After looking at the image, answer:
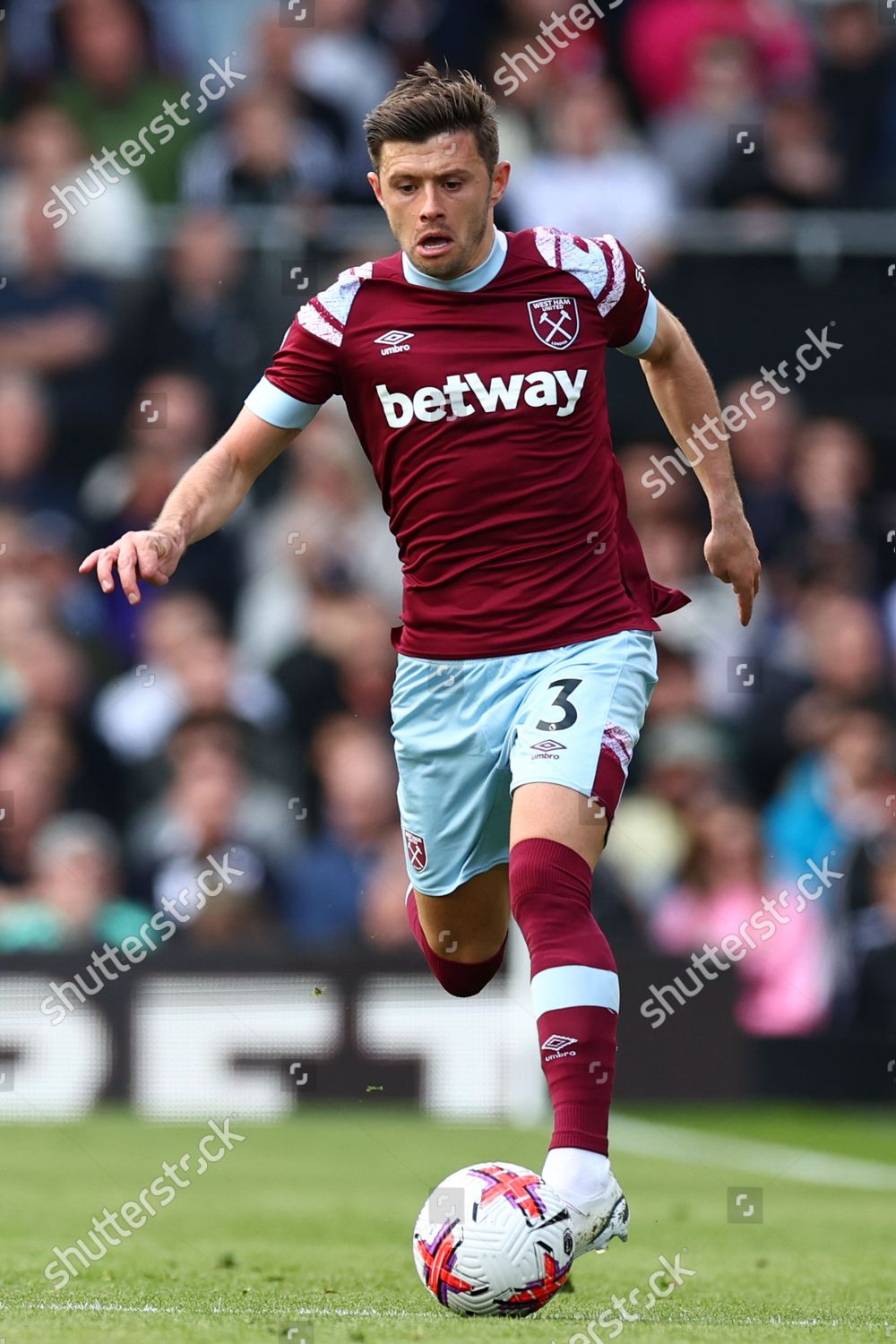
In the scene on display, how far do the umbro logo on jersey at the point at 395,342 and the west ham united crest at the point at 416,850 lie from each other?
1.22 metres

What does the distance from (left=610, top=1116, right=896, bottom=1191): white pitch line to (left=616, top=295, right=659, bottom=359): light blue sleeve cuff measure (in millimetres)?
4225

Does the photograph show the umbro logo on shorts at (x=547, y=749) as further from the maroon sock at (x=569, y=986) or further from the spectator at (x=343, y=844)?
the spectator at (x=343, y=844)

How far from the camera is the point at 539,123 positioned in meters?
13.9

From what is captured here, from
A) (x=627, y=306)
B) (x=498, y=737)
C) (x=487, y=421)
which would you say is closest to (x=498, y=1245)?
(x=498, y=737)

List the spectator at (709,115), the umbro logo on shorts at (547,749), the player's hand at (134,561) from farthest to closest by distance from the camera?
the spectator at (709,115) → the umbro logo on shorts at (547,749) → the player's hand at (134,561)

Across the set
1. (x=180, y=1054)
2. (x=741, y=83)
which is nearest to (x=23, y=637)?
(x=180, y=1054)

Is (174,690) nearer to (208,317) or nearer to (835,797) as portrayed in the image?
(208,317)

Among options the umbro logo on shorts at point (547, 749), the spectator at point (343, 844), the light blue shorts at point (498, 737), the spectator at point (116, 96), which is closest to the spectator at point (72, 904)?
the spectator at point (343, 844)

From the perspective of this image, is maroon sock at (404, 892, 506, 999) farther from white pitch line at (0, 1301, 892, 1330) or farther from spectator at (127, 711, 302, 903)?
spectator at (127, 711, 302, 903)

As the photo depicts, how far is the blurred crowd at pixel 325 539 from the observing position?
453 inches

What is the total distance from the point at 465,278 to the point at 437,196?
27cm

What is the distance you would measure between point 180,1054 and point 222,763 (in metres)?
1.47

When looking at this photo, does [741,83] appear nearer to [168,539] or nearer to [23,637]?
[23,637]

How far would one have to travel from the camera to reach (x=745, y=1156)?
9898 millimetres
